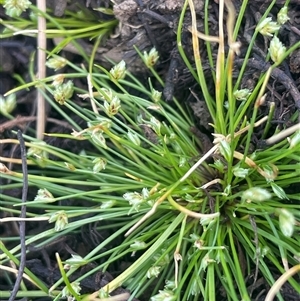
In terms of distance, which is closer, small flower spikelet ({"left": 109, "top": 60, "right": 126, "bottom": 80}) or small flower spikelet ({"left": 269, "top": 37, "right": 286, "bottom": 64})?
small flower spikelet ({"left": 269, "top": 37, "right": 286, "bottom": 64})

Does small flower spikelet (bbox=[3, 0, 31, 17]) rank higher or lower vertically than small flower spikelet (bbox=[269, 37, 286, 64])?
higher

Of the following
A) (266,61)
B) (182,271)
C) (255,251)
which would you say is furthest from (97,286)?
(266,61)

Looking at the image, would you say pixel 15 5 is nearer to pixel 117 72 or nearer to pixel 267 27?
pixel 117 72

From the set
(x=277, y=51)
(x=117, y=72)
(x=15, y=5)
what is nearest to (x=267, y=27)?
(x=277, y=51)

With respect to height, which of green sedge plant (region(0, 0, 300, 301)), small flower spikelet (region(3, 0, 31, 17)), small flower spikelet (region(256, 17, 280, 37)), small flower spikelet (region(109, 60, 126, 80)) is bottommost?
green sedge plant (region(0, 0, 300, 301))

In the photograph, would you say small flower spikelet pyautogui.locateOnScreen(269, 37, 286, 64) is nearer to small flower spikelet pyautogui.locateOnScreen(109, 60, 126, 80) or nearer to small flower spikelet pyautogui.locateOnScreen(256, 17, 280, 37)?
small flower spikelet pyautogui.locateOnScreen(256, 17, 280, 37)

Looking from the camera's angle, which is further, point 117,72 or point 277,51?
point 117,72

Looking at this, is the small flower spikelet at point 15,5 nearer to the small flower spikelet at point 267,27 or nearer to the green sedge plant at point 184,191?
the green sedge plant at point 184,191

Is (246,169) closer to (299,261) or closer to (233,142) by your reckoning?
(233,142)

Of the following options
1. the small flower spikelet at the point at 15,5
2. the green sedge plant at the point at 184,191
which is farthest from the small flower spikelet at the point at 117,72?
the small flower spikelet at the point at 15,5

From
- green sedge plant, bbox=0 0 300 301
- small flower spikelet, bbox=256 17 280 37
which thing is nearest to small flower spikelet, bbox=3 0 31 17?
green sedge plant, bbox=0 0 300 301
